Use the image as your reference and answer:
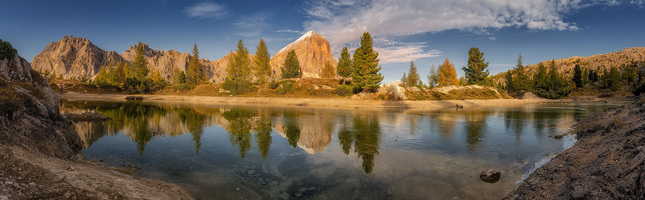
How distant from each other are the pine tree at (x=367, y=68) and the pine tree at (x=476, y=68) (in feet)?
145

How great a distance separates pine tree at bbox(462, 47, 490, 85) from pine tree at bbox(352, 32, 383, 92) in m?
44.2

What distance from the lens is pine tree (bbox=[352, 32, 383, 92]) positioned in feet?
197

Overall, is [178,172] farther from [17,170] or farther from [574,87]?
[574,87]

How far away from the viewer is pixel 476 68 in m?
84.7

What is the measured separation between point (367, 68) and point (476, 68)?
4698cm

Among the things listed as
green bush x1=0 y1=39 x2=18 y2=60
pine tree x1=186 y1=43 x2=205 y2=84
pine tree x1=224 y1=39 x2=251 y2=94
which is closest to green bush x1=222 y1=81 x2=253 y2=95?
pine tree x1=224 y1=39 x2=251 y2=94

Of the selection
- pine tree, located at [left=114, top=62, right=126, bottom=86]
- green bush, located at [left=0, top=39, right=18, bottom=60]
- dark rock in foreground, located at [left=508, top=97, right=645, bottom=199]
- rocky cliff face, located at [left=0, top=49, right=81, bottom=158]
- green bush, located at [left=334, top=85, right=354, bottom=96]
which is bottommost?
dark rock in foreground, located at [left=508, top=97, right=645, bottom=199]

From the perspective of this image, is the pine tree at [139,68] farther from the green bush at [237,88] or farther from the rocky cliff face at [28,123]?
the rocky cliff face at [28,123]

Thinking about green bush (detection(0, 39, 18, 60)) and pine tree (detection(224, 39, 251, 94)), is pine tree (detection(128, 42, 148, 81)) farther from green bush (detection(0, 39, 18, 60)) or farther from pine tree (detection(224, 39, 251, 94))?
green bush (detection(0, 39, 18, 60))

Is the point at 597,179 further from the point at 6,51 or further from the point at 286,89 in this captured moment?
the point at 286,89

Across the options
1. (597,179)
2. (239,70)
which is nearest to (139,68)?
(239,70)

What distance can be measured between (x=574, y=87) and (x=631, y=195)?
458 feet

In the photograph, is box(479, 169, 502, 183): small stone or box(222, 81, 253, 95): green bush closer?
box(479, 169, 502, 183): small stone

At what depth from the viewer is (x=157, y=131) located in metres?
20.1
